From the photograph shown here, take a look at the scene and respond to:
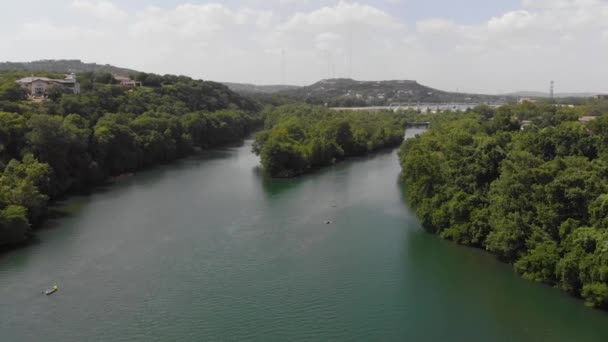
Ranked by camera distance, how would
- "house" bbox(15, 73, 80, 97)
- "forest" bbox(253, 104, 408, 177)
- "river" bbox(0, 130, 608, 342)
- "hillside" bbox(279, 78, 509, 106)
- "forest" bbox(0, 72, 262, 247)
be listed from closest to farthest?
1. "river" bbox(0, 130, 608, 342)
2. "forest" bbox(0, 72, 262, 247)
3. "forest" bbox(253, 104, 408, 177)
4. "house" bbox(15, 73, 80, 97)
5. "hillside" bbox(279, 78, 509, 106)

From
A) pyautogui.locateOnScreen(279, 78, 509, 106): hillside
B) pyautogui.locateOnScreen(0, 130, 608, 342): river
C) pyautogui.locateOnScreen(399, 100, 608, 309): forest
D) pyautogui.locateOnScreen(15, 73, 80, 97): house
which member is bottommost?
pyautogui.locateOnScreen(0, 130, 608, 342): river

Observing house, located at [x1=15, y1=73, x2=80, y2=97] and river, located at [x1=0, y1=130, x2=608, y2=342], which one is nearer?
river, located at [x1=0, y1=130, x2=608, y2=342]

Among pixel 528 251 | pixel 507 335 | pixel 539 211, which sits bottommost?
pixel 507 335

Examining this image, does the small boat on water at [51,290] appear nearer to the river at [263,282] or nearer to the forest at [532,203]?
the river at [263,282]

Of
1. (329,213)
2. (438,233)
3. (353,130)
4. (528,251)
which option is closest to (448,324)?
(528,251)

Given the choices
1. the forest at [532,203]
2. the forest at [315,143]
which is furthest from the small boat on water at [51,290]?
the forest at [315,143]

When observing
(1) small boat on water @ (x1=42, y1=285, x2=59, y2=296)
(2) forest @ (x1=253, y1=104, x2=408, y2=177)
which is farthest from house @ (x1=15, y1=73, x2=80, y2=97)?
(1) small boat on water @ (x1=42, y1=285, x2=59, y2=296)

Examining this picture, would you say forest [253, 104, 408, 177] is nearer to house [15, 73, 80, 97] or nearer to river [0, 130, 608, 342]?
river [0, 130, 608, 342]

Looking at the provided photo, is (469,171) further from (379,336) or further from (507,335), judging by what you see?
(379,336)
